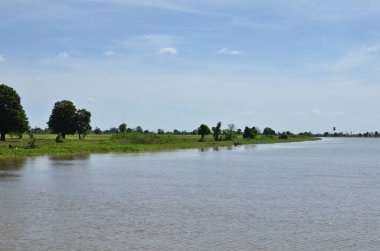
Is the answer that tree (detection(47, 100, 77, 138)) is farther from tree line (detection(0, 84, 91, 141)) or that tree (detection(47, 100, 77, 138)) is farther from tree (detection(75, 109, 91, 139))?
tree (detection(75, 109, 91, 139))

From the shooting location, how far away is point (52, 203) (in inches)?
1000

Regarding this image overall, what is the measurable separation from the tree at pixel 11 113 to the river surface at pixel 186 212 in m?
41.6

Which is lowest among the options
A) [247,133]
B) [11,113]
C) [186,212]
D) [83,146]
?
[186,212]

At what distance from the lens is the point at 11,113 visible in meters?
78.2

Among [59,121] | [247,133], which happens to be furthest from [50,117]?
[247,133]

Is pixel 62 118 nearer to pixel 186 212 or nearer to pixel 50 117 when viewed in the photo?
pixel 50 117

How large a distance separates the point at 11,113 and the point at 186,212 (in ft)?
205

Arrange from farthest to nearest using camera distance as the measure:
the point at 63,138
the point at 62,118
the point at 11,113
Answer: the point at 62,118
the point at 63,138
the point at 11,113

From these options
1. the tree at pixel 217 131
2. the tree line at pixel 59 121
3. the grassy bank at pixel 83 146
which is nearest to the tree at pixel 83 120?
the tree line at pixel 59 121

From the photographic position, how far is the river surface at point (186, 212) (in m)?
17.3

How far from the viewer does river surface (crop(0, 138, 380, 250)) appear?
17328mm

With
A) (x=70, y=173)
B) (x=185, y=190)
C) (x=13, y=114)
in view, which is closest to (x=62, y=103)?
(x=13, y=114)

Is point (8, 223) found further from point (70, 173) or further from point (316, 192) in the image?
point (70, 173)

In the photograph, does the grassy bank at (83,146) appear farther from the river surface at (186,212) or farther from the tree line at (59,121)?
the river surface at (186,212)
